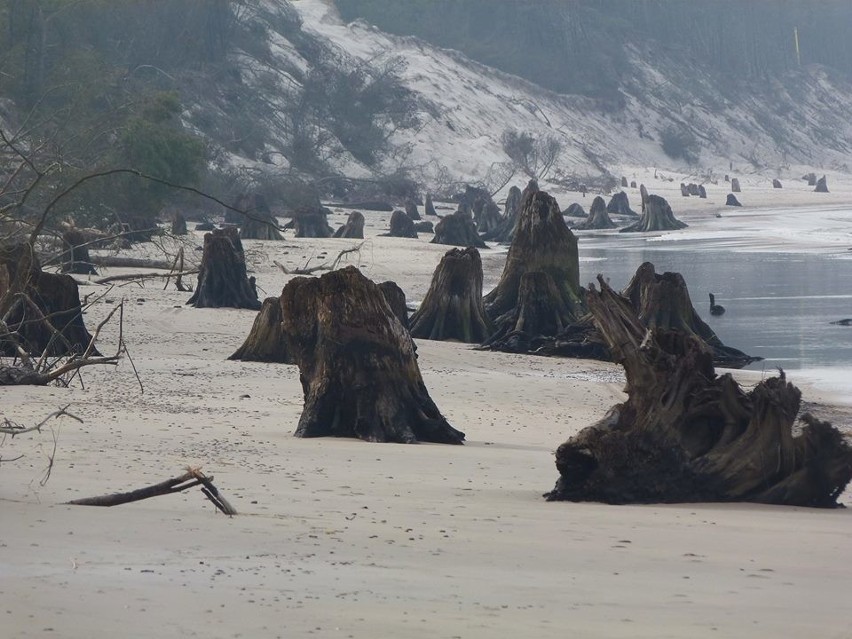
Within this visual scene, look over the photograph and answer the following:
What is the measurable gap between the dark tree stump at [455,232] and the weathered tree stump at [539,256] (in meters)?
14.3

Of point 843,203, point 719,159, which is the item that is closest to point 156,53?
point 843,203

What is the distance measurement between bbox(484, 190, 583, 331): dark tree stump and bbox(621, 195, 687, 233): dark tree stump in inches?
939

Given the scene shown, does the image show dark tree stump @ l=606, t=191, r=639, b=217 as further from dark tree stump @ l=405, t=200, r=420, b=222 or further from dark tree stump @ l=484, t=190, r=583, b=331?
dark tree stump @ l=484, t=190, r=583, b=331

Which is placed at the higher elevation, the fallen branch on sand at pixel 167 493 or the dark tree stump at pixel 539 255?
the dark tree stump at pixel 539 255

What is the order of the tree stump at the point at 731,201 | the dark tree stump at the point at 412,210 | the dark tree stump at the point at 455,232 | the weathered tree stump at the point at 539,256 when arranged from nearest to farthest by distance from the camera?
the weathered tree stump at the point at 539,256, the dark tree stump at the point at 455,232, the dark tree stump at the point at 412,210, the tree stump at the point at 731,201

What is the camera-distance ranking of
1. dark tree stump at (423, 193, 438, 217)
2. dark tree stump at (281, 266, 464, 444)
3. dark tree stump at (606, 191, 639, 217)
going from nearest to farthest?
dark tree stump at (281, 266, 464, 444), dark tree stump at (423, 193, 438, 217), dark tree stump at (606, 191, 639, 217)

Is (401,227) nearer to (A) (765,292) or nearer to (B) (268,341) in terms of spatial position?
(A) (765,292)

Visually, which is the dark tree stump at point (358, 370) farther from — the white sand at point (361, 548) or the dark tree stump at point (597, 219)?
the dark tree stump at point (597, 219)

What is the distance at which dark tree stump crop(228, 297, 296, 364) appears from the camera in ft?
37.1

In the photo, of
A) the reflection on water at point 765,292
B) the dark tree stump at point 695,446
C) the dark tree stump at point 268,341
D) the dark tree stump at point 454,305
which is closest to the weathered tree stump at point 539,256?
the dark tree stump at point 454,305

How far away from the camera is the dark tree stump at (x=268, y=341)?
11.3 metres

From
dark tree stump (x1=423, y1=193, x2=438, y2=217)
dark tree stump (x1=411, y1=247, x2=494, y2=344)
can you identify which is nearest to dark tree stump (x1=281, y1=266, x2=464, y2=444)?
dark tree stump (x1=411, y1=247, x2=494, y2=344)

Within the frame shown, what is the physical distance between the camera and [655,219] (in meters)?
40.2

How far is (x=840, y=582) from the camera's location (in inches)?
161
